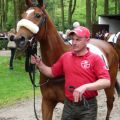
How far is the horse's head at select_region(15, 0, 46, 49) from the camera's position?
17.1 feet

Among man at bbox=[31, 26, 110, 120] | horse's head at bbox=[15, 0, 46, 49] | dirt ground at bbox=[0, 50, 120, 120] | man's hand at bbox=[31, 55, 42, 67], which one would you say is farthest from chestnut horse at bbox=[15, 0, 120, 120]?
dirt ground at bbox=[0, 50, 120, 120]

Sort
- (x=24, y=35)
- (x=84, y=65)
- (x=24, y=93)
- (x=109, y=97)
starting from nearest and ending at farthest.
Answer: (x=84, y=65) < (x=24, y=35) < (x=109, y=97) < (x=24, y=93)

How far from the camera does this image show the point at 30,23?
5367mm

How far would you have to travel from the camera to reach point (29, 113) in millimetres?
9297

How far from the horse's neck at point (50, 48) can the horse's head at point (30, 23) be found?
0.35 meters

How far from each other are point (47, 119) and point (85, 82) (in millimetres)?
1592

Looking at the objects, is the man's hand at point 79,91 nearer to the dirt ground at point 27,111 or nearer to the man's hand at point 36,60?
the man's hand at point 36,60

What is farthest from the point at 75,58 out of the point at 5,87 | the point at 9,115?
the point at 5,87

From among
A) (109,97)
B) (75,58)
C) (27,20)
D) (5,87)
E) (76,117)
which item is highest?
(27,20)

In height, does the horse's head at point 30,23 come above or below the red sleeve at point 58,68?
above

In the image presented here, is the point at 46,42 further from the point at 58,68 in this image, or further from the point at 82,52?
the point at 82,52

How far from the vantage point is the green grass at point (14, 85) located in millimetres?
11367

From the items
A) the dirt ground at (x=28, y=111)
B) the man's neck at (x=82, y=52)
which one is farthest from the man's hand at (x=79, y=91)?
the dirt ground at (x=28, y=111)

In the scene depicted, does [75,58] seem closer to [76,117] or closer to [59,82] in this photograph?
[76,117]
